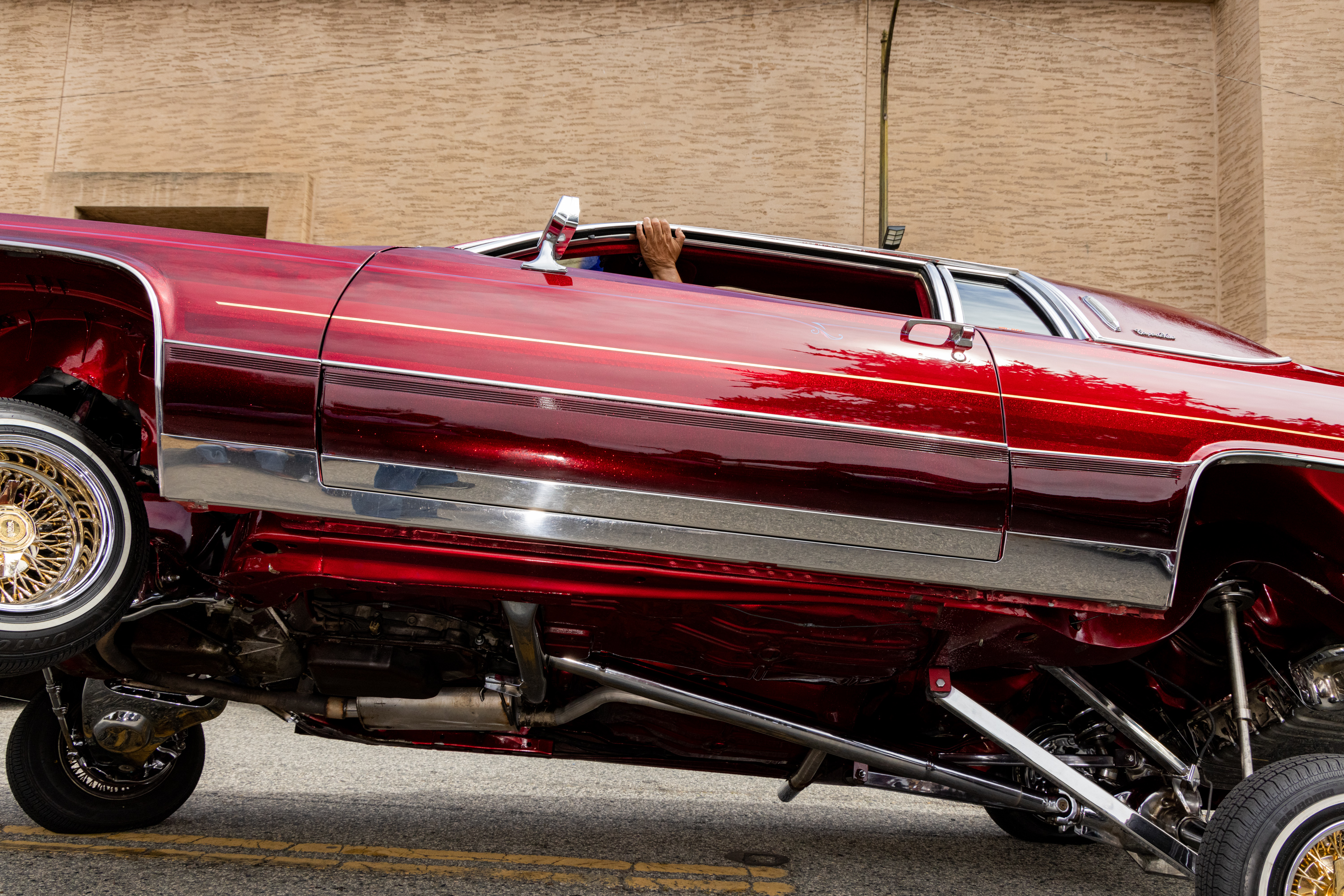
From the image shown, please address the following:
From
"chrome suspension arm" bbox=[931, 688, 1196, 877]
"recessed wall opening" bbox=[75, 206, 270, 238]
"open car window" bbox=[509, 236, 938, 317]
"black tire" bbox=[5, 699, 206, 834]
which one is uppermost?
"open car window" bbox=[509, 236, 938, 317]

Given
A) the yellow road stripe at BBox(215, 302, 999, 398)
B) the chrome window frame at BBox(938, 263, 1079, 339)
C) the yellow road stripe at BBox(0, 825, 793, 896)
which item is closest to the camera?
the yellow road stripe at BBox(215, 302, 999, 398)

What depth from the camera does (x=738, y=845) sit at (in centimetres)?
346

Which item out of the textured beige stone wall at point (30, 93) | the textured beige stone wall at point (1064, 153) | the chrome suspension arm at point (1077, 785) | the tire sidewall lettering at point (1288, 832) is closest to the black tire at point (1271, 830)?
the tire sidewall lettering at point (1288, 832)

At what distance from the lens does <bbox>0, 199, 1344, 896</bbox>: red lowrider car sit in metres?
2.04

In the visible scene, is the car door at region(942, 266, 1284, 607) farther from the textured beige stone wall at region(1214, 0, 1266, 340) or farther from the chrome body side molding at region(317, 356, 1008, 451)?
the textured beige stone wall at region(1214, 0, 1266, 340)

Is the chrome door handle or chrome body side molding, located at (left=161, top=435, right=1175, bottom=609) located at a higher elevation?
the chrome door handle

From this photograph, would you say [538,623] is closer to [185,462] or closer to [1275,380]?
[185,462]

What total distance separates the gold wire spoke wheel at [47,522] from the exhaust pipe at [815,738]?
3.71ft

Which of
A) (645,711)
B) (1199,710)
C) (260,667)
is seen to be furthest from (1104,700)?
(260,667)

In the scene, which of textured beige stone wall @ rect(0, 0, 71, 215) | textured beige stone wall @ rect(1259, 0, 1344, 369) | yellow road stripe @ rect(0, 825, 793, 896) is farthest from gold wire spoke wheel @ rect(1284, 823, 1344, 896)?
textured beige stone wall @ rect(0, 0, 71, 215)

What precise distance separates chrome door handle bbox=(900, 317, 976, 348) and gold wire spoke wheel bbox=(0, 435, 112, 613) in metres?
1.99

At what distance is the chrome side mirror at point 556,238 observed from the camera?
92.4 inches

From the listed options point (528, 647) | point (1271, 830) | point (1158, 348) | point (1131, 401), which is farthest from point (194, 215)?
point (1271, 830)

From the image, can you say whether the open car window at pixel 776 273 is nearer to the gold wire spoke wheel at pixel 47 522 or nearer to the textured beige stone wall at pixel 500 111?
the gold wire spoke wheel at pixel 47 522
